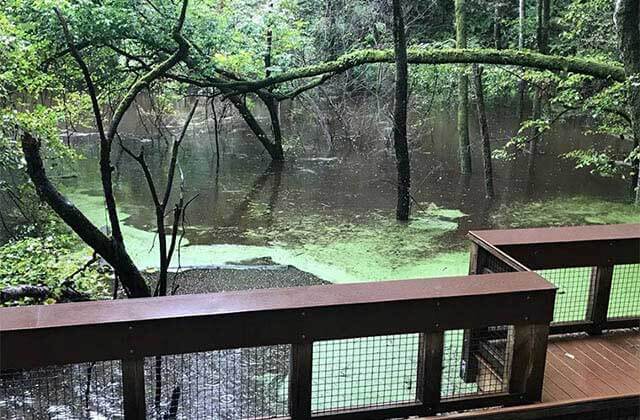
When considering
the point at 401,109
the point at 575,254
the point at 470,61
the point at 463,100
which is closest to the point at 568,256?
the point at 575,254

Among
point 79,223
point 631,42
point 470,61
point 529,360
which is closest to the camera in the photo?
point 529,360

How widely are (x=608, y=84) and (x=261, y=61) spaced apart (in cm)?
589

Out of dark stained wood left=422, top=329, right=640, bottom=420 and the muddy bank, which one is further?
the muddy bank

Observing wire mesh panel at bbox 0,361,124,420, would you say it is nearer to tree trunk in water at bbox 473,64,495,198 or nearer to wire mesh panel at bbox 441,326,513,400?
wire mesh panel at bbox 441,326,513,400

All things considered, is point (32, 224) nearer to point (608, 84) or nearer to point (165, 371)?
point (165, 371)

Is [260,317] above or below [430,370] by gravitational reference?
above

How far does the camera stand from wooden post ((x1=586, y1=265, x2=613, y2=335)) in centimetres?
329

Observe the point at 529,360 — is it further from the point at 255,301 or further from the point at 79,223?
the point at 79,223

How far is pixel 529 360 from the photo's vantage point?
259 cm

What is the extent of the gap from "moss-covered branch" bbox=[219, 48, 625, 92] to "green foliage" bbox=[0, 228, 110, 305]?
484 centimetres

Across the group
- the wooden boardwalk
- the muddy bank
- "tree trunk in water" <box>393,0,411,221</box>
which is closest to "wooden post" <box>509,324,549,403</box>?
the wooden boardwalk

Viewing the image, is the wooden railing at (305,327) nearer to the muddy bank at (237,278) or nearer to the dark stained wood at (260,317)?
the dark stained wood at (260,317)

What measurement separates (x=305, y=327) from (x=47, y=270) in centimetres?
350

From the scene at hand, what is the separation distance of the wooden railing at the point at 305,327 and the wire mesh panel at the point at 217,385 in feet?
2.43
